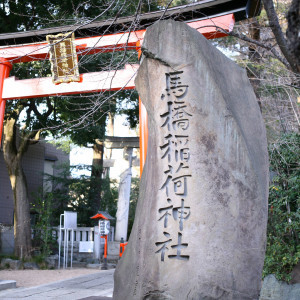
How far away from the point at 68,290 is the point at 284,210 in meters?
4.60

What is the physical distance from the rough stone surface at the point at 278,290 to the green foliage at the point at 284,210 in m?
0.10

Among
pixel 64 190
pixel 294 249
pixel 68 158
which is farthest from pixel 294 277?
pixel 68 158

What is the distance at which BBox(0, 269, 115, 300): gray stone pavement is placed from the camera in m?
7.12

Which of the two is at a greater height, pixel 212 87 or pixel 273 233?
pixel 212 87

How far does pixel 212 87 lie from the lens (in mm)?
3613

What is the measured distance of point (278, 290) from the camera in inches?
235

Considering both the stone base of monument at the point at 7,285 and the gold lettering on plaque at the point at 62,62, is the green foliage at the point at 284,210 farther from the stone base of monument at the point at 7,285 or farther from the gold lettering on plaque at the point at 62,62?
the stone base of monument at the point at 7,285

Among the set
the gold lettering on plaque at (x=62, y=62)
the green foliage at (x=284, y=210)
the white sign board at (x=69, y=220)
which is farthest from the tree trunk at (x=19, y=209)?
the green foliage at (x=284, y=210)

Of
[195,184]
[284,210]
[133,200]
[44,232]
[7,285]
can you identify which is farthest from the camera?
[133,200]

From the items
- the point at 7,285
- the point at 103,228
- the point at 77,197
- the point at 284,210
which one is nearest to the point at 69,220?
the point at 103,228

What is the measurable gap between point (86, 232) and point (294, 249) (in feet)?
36.1

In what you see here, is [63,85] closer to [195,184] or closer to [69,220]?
[69,220]

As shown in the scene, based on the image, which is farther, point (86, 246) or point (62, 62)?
point (86, 246)

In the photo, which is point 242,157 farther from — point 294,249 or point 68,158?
point 68,158
